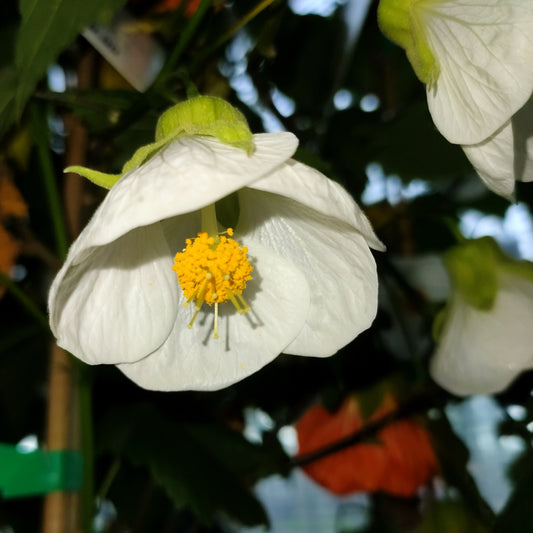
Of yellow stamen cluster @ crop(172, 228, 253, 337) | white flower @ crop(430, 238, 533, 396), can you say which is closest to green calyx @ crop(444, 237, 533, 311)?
white flower @ crop(430, 238, 533, 396)

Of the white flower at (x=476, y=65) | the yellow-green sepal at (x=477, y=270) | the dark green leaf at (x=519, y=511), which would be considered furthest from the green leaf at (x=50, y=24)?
the dark green leaf at (x=519, y=511)

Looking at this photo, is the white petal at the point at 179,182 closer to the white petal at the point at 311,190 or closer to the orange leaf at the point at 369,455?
the white petal at the point at 311,190

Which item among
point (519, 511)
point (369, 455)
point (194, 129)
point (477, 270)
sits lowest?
point (369, 455)

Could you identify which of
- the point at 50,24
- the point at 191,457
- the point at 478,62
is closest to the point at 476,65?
the point at 478,62

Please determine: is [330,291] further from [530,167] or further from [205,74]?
[205,74]

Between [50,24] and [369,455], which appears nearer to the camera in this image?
[50,24]

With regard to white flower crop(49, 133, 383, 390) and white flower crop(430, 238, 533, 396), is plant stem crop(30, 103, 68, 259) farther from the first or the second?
white flower crop(430, 238, 533, 396)

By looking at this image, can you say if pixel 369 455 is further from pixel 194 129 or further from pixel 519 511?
pixel 194 129
